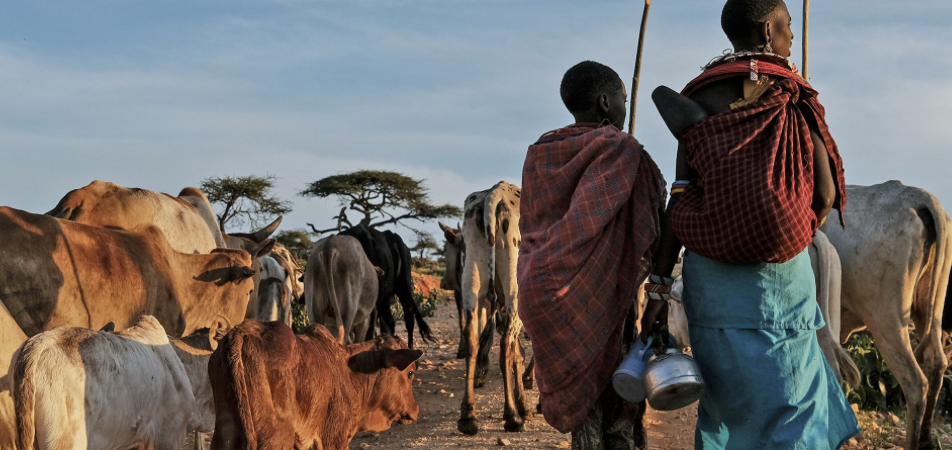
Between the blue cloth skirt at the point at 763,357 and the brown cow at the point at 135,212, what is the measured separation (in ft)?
→ 20.3

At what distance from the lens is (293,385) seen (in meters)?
4.02

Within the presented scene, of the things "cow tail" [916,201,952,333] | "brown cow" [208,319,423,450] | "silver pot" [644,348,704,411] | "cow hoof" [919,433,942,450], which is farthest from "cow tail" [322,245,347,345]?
"silver pot" [644,348,704,411]

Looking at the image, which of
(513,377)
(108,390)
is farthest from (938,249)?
(108,390)

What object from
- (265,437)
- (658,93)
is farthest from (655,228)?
(265,437)

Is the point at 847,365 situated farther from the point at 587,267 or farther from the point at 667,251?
the point at 587,267

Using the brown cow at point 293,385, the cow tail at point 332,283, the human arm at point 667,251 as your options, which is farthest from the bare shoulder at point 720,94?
the cow tail at point 332,283

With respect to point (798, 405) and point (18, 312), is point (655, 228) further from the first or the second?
point (18, 312)

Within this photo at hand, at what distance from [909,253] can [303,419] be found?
517 centimetres

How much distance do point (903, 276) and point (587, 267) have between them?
4.72m

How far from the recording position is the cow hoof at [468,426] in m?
7.12

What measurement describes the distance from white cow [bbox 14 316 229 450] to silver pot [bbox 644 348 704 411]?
2838mm

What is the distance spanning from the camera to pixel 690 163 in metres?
2.95

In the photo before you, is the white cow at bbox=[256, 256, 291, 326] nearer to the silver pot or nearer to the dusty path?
the dusty path

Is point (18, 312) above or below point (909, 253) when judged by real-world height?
below
